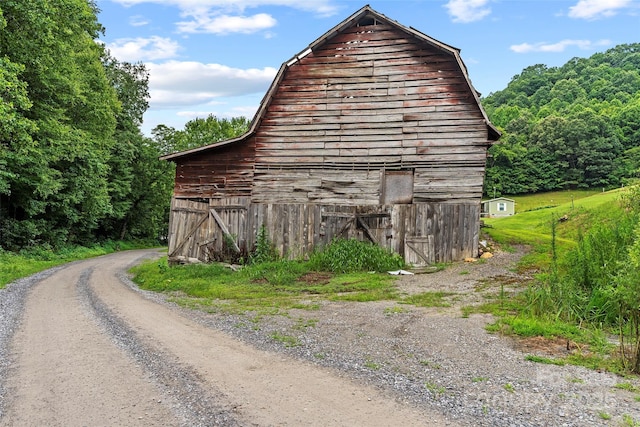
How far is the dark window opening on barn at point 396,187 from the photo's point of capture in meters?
17.4

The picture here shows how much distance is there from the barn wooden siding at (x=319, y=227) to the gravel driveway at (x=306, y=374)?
6.79 metres

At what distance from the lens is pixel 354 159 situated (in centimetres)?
1788

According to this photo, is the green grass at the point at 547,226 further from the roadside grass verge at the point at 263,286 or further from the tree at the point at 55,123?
the tree at the point at 55,123

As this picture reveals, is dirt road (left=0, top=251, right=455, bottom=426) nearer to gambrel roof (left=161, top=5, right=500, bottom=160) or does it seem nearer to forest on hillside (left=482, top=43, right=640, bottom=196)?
gambrel roof (left=161, top=5, right=500, bottom=160)

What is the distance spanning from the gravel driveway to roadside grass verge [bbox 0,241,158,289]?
34.2 feet

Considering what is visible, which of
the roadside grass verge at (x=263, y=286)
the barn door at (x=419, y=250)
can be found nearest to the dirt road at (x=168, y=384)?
the roadside grass verge at (x=263, y=286)


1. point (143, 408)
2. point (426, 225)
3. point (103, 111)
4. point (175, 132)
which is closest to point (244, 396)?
point (143, 408)

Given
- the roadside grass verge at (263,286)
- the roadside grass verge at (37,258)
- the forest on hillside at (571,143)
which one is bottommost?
the roadside grass verge at (37,258)

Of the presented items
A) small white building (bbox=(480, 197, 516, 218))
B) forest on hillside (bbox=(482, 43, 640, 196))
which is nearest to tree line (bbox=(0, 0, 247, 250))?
small white building (bbox=(480, 197, 516, 218))

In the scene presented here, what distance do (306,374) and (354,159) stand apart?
12568 millimetres

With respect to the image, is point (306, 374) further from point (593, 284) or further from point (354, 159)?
point (354, 159)

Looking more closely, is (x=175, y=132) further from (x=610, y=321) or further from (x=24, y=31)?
(x=610, y=321)

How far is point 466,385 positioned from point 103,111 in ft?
97.0

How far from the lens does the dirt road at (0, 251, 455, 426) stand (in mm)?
4852
